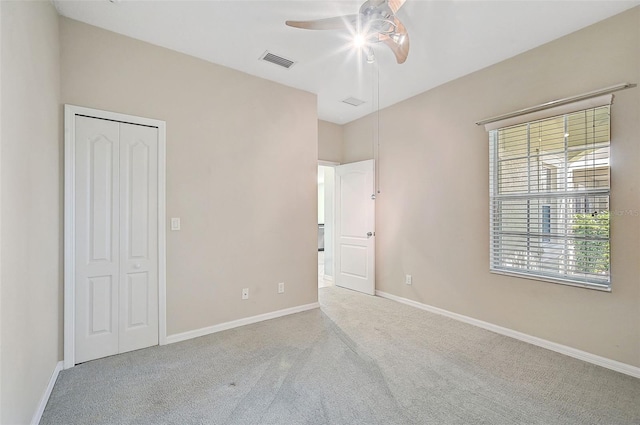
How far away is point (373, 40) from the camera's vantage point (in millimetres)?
2367

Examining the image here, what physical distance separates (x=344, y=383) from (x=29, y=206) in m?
2.36

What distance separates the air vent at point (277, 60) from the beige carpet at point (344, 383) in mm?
2907

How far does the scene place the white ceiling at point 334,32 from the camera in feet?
7.61

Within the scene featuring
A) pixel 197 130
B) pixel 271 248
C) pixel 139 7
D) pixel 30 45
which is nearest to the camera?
pixel 30 45

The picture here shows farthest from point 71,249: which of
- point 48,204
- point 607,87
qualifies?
point 607,87

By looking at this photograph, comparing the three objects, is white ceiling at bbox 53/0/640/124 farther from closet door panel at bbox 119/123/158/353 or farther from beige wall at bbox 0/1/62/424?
closet door panel at bbox 119/123/158/353

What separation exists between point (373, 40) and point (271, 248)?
2443 millimetres

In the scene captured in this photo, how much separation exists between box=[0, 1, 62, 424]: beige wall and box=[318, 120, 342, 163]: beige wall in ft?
11.2

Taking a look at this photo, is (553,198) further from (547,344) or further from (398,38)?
(398,38)

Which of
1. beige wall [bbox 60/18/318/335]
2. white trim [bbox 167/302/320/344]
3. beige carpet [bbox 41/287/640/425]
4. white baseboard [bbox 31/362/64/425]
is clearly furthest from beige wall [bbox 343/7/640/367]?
white baseboard [bbox 31/362/64/425]

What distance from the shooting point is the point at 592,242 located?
2531mm

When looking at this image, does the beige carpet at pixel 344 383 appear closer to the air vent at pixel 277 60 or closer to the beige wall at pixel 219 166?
the beige wall at pixel 219 166

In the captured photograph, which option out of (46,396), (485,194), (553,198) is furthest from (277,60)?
(46,396)

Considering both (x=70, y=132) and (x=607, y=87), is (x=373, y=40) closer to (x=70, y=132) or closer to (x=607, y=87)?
(x=607, y=87)
